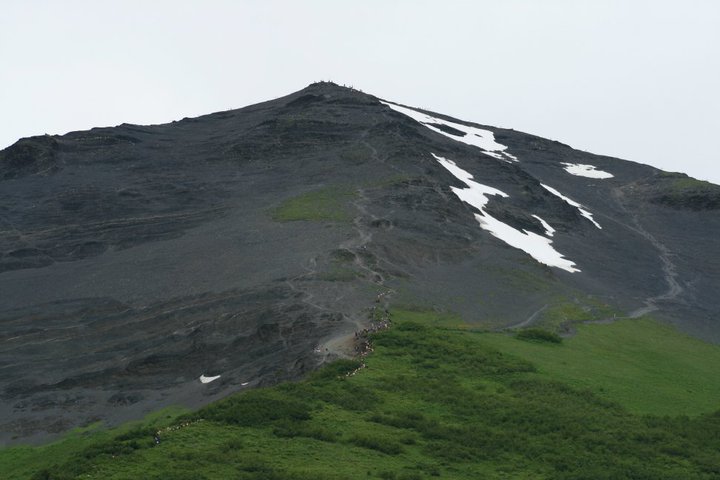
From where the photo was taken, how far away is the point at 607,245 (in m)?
73.4

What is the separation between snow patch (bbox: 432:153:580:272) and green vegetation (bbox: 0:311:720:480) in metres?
24.3

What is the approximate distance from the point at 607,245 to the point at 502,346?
121 feet

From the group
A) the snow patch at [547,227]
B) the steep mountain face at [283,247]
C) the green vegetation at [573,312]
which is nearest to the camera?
the steep mountain face at [283,247]

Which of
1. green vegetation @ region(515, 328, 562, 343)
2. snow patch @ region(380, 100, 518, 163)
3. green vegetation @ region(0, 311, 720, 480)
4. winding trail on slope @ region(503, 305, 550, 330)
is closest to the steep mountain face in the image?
winding trail on slope @ region(503, 305, 550, 330)

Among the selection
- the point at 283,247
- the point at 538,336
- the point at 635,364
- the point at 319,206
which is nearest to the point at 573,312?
the point at 538,336

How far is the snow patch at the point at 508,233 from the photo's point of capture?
6397cm

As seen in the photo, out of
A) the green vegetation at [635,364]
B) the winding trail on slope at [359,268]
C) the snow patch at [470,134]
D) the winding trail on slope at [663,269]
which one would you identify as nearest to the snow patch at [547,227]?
the winding trail on slope at [663,269]

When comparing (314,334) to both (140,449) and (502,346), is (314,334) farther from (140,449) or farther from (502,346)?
(140,449)

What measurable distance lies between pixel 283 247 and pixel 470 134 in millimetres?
56752

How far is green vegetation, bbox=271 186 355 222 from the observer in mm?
60906

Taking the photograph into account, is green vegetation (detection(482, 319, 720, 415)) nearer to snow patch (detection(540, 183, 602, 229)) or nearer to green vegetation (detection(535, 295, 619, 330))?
green vegetation (detection(535, 295, 619, 330))

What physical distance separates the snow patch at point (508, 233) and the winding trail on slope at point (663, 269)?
21.6 feet

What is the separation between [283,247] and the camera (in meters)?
54.5

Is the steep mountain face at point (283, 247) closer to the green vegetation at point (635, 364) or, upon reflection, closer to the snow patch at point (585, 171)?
the snow patch at point (585, 171)
